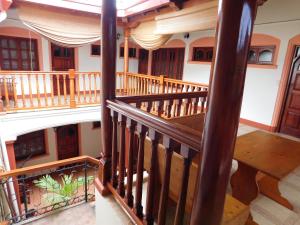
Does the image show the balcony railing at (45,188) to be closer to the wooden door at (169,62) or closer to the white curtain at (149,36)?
the white curtain at (149,36)

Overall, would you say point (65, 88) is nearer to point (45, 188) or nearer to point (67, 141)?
point (45, 188)

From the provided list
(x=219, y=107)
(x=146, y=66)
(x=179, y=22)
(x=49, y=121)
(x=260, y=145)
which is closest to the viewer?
(x=219, y=107)

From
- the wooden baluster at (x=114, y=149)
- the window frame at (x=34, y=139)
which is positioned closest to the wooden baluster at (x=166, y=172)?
the wooden baluster at (x=114, y=149)

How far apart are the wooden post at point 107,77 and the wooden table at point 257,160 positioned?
108cm

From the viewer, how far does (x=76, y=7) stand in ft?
14.3

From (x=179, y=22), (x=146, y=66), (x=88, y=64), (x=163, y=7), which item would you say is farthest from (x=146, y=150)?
(x=146, y=66)

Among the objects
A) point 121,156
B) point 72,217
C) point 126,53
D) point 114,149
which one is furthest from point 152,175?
point 126,53

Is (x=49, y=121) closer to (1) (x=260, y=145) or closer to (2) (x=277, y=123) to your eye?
(1) (x=260, y=145)

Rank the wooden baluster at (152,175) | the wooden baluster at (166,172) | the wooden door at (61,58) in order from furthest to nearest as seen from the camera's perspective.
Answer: the wooden door at (61,58) → the wooden baluster at (152,175) → the wooden baluster at (166,172)

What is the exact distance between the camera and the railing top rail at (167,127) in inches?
35.6

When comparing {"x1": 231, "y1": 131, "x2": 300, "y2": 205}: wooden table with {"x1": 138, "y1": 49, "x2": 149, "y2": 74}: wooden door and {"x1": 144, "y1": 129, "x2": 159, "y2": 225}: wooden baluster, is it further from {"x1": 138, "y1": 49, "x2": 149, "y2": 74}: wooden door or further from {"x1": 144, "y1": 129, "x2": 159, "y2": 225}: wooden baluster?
{"x1": 138, "y1": 49, "x2": 149, "y2": 74}: wooden door

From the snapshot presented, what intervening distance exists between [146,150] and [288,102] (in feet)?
13.3

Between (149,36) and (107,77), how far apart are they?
366 cm

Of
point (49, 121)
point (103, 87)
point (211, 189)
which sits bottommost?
point (49, 121)
